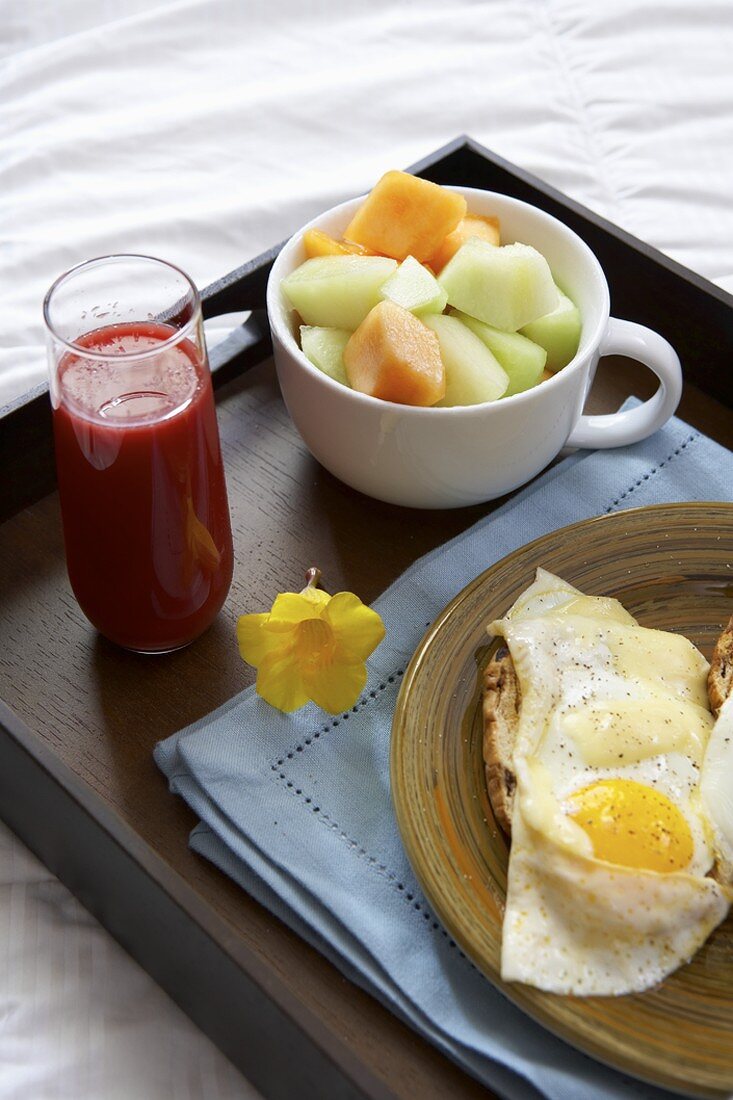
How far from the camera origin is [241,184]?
2.10 m

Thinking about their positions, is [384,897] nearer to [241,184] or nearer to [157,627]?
[157,627]

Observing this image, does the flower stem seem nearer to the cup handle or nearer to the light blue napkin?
the light blue napkin

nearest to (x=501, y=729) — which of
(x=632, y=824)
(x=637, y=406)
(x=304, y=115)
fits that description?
(x=632, y=824)

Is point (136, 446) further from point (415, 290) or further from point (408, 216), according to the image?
point (408, 216)

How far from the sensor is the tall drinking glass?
1.05 m

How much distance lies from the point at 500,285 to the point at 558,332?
95 millimetres

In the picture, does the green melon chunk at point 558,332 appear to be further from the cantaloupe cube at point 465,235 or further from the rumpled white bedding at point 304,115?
the rumpled white bedding at point 304,115

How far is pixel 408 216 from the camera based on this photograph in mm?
1364

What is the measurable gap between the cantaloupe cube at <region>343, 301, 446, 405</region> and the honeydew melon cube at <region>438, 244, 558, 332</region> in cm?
8

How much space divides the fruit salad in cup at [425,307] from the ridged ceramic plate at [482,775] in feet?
0.64

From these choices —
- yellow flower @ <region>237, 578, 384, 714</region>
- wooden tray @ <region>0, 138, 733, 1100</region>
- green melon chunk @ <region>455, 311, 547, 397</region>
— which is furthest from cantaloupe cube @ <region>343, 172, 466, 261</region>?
yellow flower @ <region>237, 578, 384, 714</region>

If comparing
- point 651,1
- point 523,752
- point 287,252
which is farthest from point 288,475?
point 651,1

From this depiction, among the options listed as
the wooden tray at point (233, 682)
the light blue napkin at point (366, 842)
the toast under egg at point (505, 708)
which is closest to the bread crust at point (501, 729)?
the toast under egg at point (505, 708)

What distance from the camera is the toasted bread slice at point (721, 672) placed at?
114cm
